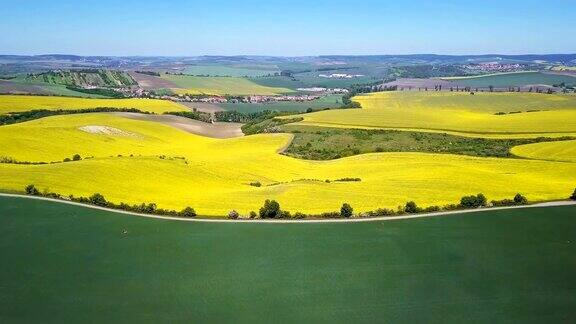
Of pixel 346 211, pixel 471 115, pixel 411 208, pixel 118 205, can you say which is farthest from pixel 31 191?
pixel 471 115

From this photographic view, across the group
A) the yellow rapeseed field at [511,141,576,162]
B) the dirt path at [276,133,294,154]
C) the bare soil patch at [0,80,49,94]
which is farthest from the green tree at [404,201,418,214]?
the bare soil patch at [0,80,49,94]

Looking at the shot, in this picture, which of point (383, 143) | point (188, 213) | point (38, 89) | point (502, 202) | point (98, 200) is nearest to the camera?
point (188, 213)

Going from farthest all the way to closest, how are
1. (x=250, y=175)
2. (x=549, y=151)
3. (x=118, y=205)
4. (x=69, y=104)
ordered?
(x=69, y=104) < (x=549, y=151) < (x=250, y=175) < (x=118, y=205)

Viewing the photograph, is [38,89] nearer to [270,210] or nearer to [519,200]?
[270,210]

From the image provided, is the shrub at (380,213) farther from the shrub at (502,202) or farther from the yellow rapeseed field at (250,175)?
the shrub at (502,202)

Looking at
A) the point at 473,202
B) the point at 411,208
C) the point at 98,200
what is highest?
the point at 98,200

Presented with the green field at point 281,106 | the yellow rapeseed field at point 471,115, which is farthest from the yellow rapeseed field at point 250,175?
the green field at point 281,106
